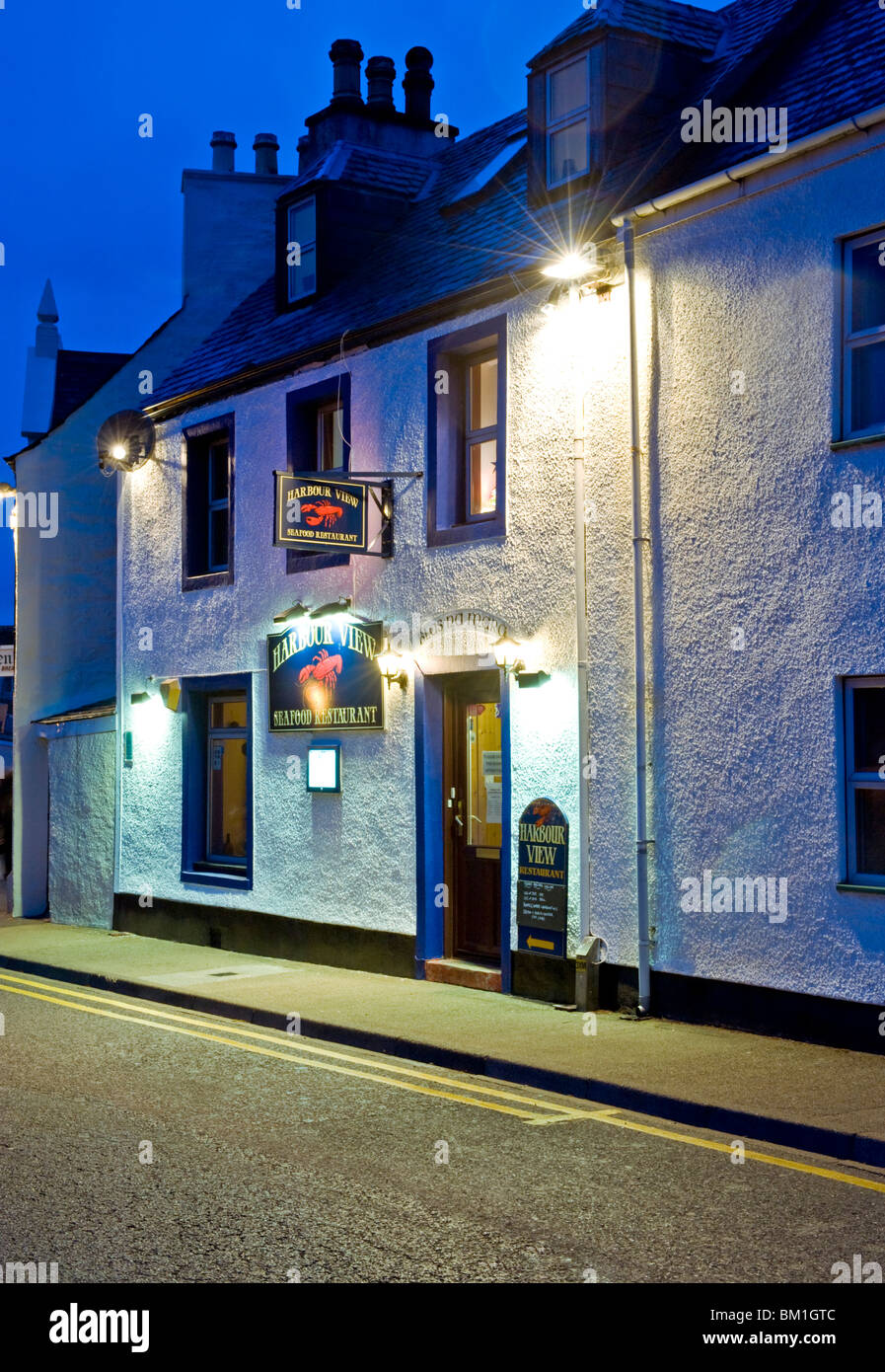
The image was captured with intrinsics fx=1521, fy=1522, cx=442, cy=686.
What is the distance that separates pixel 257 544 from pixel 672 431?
6.03 metres

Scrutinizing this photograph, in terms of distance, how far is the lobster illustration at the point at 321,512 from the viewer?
43.7 ft

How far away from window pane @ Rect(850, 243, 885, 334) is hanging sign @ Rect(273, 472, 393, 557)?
201 inches

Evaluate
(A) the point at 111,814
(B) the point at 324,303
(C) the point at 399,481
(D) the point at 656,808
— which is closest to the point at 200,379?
(B) the point at 324,303

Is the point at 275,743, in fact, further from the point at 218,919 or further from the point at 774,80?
the point at 774,80

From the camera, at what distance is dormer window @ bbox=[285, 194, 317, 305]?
16984mm

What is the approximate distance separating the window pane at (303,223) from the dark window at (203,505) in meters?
2.44

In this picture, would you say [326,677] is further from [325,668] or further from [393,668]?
[393,668]

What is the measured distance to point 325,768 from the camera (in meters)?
14.7

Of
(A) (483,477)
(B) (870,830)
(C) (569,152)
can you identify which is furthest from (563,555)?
(C) (569,152)

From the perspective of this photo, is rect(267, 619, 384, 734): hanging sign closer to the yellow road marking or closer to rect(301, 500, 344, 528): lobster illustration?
rect(301, 500, 344, 528): lobster illustration

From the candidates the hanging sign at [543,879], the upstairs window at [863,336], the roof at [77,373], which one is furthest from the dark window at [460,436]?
the roof at [77,373]

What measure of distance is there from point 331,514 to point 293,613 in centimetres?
195

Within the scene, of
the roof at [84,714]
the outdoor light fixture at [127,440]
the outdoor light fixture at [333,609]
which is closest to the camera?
the outdoor light fixture at [333,609]

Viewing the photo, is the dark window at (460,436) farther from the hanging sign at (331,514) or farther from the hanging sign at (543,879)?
the hanging sign at (543,879)
